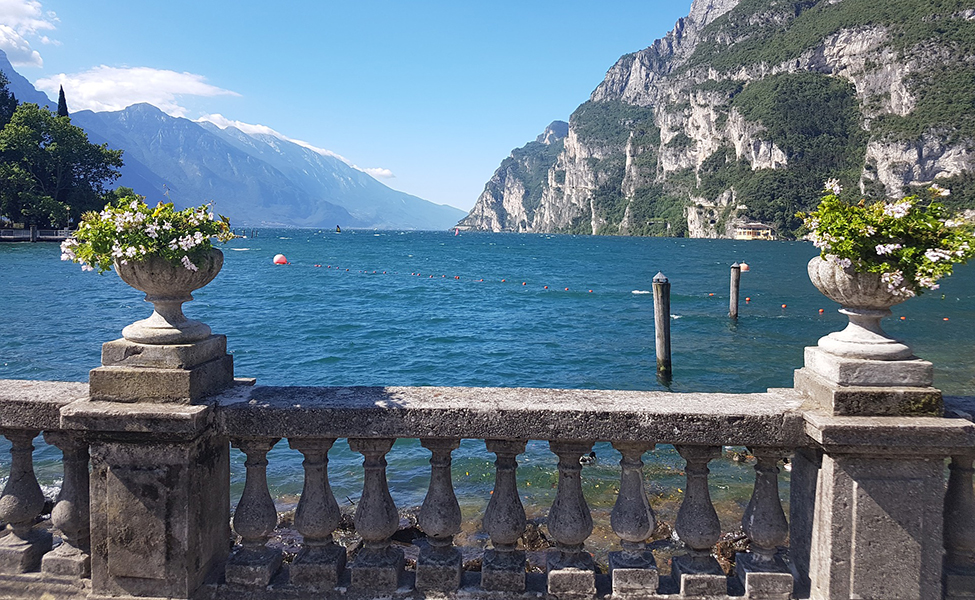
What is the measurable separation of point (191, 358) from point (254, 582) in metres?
1.17

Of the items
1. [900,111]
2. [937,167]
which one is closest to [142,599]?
[937,167]

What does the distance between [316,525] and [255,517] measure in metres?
0.33

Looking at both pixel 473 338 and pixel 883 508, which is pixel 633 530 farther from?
pixel 473 338

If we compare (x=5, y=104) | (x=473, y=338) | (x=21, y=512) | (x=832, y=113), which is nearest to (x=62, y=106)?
(x=5, y=104)

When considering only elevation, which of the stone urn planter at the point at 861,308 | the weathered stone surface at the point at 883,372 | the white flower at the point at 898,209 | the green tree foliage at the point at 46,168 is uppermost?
the green tree foliage at the point at 46,168

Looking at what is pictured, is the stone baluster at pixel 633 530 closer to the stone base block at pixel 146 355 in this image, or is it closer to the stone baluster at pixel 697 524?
the stone baluster at pixel 697 524

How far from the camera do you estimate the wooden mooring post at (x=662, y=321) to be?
1864 centimetres

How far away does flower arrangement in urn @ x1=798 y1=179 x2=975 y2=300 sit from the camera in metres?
2.73

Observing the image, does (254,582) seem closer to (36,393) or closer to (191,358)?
(191,358)

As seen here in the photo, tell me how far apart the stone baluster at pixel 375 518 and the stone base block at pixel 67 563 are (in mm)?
1359

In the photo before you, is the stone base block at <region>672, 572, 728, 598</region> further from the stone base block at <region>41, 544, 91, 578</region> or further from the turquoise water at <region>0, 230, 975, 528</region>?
the turquoise water at <region>0, 230, 975, 528</region>

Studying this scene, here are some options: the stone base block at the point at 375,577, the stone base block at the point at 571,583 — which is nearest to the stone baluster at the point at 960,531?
the stone base block at the point at 571,583

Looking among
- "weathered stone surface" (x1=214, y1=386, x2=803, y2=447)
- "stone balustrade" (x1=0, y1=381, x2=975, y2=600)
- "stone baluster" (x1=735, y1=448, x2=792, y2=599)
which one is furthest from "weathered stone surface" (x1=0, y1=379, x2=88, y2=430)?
"stone baluster" (x1=735, y1=448, x2=792, y2=599)

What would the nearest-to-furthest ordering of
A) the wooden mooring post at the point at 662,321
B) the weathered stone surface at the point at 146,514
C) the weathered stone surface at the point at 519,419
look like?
the weathered stone surface at the point at 146,514 → the weathered stone surface at the point at 519,419 → the wooden mooring post at the point at 662,321
